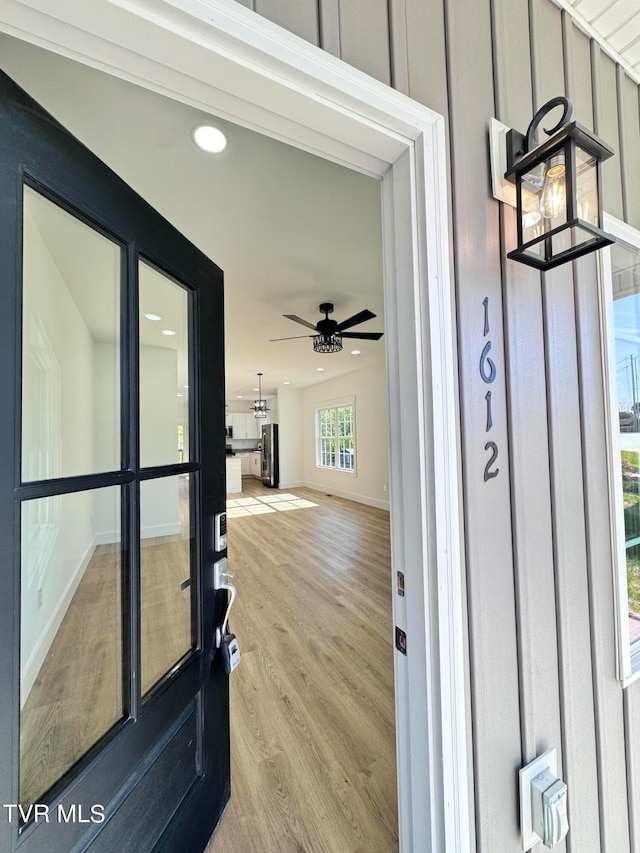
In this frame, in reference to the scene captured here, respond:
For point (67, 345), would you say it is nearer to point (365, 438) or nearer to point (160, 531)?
point (160, 531)

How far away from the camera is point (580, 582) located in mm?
1009

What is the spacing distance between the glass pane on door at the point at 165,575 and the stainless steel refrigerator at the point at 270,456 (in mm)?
8683

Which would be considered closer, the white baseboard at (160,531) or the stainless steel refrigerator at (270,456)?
the white baseboard at (160,531)

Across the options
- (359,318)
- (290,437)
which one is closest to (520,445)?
(359,318)

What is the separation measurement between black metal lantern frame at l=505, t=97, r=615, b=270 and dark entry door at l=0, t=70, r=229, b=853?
99cm

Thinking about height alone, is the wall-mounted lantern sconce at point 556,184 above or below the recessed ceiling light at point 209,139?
below

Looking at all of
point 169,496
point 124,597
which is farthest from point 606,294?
point 124,597

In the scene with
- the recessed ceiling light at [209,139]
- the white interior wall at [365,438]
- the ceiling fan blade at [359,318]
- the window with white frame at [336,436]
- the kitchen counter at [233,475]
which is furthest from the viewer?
the kitchen counter at [233,475]

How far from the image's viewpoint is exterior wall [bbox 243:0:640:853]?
0.82 m

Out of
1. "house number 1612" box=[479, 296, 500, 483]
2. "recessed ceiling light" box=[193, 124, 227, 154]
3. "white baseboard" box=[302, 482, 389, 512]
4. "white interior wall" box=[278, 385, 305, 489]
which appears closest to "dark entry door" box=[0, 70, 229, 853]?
"recessed ceiling light" box=[193, 124, 227, 154]

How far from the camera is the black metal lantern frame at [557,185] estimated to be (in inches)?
30.2

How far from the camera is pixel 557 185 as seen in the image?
82 cm

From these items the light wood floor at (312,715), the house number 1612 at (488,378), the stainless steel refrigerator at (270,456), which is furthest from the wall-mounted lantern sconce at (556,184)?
the stainless steel refrigerator at (270,456)

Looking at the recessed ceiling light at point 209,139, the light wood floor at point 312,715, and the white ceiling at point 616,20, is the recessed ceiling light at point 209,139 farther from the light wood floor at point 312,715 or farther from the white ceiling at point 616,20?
the light wood floor at point 312,715
